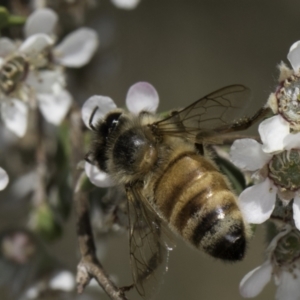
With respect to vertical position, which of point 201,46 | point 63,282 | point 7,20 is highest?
point 7,20

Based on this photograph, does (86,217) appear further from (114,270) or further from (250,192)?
(114,270)

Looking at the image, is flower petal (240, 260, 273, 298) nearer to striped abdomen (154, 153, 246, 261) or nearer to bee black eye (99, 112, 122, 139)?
striped abdomen (154, 153, 246, 261)

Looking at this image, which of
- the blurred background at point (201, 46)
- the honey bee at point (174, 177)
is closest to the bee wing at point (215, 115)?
the honey bee at point (174, 177)

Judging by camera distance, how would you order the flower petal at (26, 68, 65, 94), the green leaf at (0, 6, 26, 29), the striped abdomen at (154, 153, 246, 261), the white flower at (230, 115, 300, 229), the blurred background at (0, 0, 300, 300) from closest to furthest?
the striped abdomen at (154, 153, 246, 261), the white flower at (230, 115, 300, 229), the green leaf at (0, 6, 26, 29), the flower petal at (26, 68, 65, 94), the blurred background at (0, 0, 300, 300)

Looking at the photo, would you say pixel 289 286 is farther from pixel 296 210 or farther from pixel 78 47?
pixel 78 47

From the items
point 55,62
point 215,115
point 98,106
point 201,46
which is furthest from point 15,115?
point 201,46

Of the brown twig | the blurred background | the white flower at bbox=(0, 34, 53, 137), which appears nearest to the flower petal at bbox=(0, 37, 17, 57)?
the white flower at bbox=(0, 34, 53, 137)
